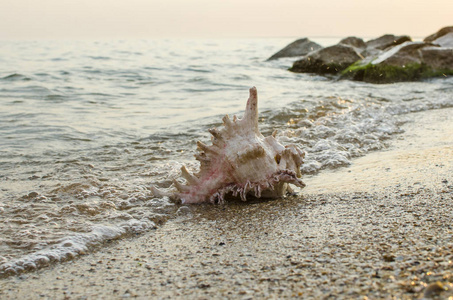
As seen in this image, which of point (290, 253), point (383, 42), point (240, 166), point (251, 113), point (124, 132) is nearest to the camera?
point (290, 253)

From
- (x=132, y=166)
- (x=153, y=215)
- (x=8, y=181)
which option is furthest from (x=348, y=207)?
(x=8, y=181)

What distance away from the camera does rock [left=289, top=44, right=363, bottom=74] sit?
49.3ft

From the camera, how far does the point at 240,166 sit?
3.43 metres

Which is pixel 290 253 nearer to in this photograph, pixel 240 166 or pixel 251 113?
pixel 240 166

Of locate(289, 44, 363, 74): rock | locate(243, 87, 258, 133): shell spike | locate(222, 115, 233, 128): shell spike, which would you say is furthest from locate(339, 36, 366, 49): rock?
locate(222, 115, 233, 128): shell spike

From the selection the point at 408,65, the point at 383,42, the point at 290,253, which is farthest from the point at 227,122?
the point at 383,42

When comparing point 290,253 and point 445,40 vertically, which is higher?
point 445,40

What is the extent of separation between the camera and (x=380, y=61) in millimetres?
12828

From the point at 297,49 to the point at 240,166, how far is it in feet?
63.7

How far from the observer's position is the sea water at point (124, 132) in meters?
3.28

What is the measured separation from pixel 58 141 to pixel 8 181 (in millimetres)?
1721

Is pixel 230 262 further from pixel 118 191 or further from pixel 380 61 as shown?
pixel 380 61

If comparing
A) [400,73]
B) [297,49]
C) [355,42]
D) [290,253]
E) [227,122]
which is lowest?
[290,253]

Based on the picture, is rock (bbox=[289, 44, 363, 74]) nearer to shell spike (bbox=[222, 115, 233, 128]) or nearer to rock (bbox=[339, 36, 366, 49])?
rock (bbox=[339, 36, 366, 49])
